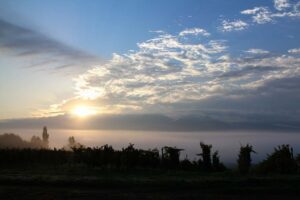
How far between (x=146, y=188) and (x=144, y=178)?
3819 mm

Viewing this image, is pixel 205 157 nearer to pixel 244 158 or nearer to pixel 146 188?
pixel 244 158

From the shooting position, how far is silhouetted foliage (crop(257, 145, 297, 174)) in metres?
34.0

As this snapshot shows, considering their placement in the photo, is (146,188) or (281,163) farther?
(281,163)

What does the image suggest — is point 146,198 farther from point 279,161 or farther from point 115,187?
point 279,161

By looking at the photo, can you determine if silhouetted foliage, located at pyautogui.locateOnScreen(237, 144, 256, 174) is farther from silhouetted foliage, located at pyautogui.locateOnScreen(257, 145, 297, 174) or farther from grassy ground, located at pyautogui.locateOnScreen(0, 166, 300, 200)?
grassy ground, located at pyautogui.locateOnScreen(0, 166, 300, 200)

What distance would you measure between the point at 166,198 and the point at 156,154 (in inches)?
719

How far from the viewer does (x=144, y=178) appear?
26.7m

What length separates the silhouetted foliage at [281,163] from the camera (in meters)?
34.0

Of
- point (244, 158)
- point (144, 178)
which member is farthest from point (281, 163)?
point (144, 178)

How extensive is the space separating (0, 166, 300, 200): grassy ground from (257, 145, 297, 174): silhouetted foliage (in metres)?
6.97

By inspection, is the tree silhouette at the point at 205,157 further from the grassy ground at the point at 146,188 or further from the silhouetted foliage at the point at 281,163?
the grassy ground at the point at 146,188

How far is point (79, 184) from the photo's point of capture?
955 inches

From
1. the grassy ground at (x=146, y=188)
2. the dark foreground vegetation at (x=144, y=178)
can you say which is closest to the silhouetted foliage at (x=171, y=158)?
the dark foreground vegetation at (x=144, y=178)

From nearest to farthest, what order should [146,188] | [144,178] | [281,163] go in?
1. [146,188]
2. [144,178]
3. [281,163]
